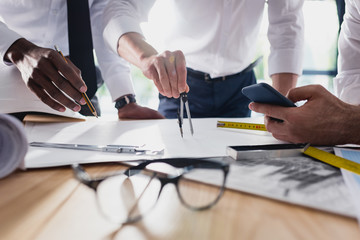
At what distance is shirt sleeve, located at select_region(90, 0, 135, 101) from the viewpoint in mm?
1182

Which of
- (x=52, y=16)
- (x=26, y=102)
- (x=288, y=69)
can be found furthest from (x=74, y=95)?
(x=288, y=69)

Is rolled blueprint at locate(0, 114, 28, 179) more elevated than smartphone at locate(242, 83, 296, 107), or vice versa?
rolled blueprint at locate(0, 114, 28, 179)

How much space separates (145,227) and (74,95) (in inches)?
22.6

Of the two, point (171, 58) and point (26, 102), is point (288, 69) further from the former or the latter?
point (26, 102)

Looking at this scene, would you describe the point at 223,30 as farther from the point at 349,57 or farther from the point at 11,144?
the point at 11,144

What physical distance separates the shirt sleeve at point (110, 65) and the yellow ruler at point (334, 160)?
0.87 meters

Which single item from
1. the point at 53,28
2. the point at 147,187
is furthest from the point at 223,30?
the point at 147,187

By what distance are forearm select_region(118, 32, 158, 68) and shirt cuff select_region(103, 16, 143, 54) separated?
21 millimetres

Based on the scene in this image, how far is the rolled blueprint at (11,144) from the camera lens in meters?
0.35

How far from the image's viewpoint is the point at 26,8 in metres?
1.09

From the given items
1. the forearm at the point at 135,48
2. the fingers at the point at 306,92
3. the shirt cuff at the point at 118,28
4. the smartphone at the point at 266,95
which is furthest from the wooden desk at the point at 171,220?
the shirt cuff at the point at 118,28

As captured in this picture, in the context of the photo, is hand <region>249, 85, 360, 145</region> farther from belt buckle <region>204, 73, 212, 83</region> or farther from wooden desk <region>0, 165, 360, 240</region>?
belt buckle <region>204, 73, 212, 83</region>

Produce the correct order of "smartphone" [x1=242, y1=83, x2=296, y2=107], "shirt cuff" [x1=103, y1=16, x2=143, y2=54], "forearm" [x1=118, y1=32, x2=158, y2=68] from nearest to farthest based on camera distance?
"smartphone" [x1=242, y1=83, x2=296, y2=107] → "forearm" [x1=118, y1=32, x2=158, y2=68] → "shirt cuff" [x1=103, y1=16, x2=143, y2=54]

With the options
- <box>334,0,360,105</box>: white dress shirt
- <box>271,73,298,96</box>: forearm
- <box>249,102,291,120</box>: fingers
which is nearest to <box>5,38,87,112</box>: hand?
<box>249,102,291,120</box>: fingers
